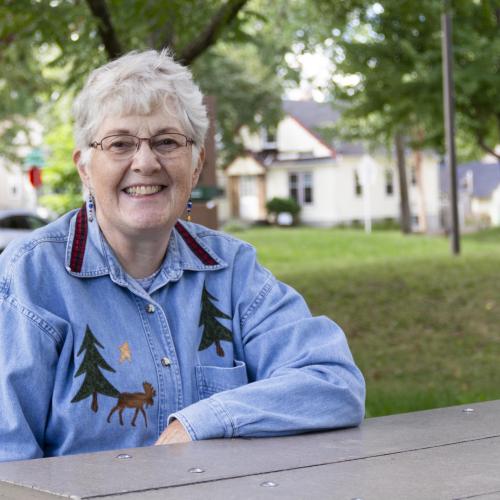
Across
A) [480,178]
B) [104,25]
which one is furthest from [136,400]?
[480,178]

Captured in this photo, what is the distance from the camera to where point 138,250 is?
2912 mm

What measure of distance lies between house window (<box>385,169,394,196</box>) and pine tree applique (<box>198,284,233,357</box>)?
51.0 m

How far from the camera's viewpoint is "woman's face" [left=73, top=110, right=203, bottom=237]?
283 cm

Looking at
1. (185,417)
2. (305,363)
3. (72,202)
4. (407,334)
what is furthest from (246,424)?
(72,202)

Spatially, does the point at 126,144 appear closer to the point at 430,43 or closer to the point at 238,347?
the point at 238,347

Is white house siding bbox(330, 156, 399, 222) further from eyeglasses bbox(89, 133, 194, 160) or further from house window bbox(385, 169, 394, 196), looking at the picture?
eyeglasses bbox(89, 133, 194, 160)

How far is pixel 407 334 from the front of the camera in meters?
10.3

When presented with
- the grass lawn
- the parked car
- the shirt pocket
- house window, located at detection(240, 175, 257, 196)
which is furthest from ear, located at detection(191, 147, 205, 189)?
house window, located at detection(240, 175, 257, 196)

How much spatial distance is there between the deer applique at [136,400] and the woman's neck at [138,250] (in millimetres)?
342

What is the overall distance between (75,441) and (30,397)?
5.8 inches

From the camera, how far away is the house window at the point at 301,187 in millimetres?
53188

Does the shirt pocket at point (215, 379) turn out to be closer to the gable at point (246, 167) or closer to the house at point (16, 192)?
the gable at point (246, 167)

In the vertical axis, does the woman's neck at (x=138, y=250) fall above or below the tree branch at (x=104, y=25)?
below

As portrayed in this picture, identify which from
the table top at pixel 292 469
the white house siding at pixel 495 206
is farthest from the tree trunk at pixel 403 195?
the table top at pixel 292 469
